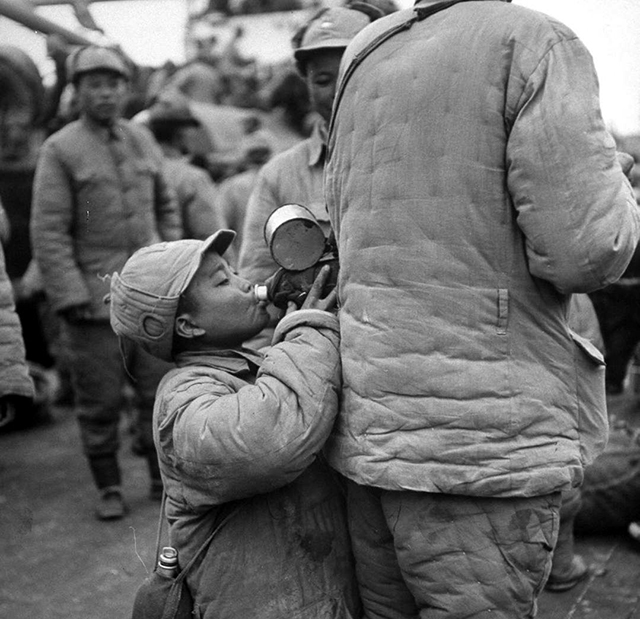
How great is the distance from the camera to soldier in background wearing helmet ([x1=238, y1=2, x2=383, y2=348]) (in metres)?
3.56

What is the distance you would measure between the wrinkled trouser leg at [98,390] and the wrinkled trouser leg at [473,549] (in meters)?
3.15

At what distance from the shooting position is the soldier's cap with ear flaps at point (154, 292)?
7.73 feet

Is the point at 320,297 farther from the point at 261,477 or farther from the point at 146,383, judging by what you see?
the point at 146,383

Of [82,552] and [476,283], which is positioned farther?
[82,552]

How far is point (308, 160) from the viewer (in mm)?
3678

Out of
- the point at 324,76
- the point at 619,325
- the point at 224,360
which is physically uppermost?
the point at 324,76

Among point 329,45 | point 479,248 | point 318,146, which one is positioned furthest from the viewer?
point 318,146

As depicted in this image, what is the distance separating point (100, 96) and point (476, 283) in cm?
363

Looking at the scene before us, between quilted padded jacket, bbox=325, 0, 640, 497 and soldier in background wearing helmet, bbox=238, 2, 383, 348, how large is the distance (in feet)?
4.91

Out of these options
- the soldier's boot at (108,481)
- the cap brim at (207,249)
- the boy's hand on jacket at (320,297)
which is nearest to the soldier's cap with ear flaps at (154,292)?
the cap brim at (207,249)

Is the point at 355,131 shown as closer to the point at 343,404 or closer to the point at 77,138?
the point at 343,404

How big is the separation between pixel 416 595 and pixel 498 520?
11.1 inches

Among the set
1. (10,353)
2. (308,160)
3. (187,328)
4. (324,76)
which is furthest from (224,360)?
(324,76)

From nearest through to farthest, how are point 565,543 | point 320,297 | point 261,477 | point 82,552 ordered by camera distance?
point 261,477 → point 320,297 → point 565,543 → point 82,552
